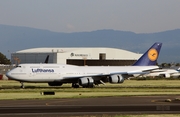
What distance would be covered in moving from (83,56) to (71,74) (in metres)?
89.2

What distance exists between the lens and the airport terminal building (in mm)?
155125

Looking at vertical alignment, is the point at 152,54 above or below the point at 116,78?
above

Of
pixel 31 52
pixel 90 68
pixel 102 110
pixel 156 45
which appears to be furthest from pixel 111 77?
pixel 31 52

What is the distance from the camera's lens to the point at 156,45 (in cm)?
8256

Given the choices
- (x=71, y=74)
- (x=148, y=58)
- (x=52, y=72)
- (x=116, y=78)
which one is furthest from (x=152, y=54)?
(x=52, y=72)

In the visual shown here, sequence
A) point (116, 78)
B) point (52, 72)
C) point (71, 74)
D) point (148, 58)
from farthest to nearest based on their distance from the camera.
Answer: point (148, 58) → point (116, 78) → point (71, 74) → point (52, 72)

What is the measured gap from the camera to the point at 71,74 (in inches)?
2749

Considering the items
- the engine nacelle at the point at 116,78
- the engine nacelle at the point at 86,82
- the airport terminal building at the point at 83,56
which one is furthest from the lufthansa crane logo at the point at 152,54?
the airport terminal building at the point at 83,56

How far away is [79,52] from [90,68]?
285ft

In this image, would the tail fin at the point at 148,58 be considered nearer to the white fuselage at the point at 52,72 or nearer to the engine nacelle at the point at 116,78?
the white fuselage at the point at 52,72

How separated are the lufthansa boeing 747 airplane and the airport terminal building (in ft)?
261

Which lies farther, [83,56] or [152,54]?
[83,56]

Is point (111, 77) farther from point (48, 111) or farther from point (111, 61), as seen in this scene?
point (111, 61)

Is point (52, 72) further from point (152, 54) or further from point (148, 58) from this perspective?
point (152, 54)
